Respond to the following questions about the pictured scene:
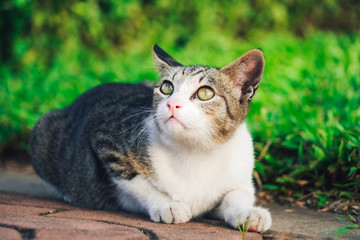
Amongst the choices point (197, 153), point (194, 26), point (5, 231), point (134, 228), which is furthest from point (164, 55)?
point (194, 26)

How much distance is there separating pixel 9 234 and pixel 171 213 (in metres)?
0.86

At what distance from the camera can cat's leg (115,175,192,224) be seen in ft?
7.47

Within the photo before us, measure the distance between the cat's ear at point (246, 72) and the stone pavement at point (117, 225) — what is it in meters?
0.79

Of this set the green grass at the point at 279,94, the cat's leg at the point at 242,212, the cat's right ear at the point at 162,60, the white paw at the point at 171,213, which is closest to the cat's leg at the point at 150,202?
the white paw at the point at 171,213

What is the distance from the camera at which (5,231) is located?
69.3 inches

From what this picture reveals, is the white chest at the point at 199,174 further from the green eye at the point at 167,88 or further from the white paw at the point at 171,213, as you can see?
the green eye at the point at 167,88

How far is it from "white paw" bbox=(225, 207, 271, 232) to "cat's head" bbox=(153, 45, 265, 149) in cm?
43

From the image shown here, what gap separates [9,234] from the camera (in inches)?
68.0

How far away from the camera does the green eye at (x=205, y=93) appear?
2.41 metres

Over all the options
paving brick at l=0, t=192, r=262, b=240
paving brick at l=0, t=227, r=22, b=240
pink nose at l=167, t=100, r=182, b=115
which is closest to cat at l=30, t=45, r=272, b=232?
pink nose at l=167, t=100, r=182, b=115

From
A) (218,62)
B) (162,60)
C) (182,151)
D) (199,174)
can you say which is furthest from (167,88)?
(218,62)

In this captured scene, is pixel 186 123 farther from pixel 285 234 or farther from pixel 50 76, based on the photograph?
pixel 50 76

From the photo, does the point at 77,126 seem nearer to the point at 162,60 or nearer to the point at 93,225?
the point at 162,60

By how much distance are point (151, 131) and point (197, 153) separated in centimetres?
33
